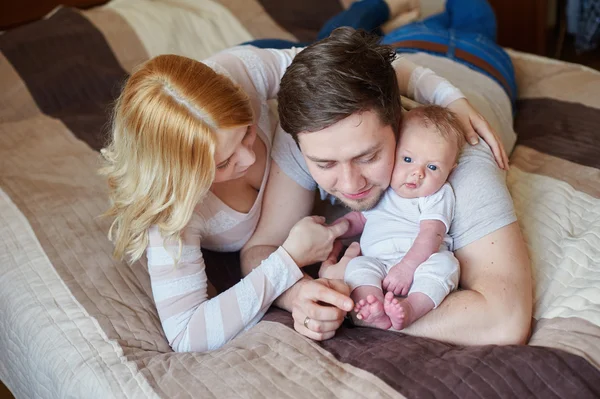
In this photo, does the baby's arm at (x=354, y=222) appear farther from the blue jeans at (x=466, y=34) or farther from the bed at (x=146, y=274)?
the blue jeans at (x=466, y=34)

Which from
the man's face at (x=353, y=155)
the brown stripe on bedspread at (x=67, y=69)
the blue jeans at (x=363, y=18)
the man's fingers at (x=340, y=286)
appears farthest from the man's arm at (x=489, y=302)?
the brown stripe on bedspread at (x=67, y=69)

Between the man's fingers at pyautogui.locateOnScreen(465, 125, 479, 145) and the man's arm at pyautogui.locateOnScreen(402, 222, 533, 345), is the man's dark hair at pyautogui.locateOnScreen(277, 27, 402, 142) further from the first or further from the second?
the man's arm at pyautogui.locateOnScreen(402, 222, 533, 345)

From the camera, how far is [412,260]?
1.28 m

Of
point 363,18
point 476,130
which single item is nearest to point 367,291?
point 476,130

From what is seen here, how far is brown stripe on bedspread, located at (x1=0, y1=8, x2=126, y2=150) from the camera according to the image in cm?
212

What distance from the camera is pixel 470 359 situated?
1153 millimetres

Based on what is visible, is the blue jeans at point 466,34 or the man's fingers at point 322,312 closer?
the man's fingers at point 322,312

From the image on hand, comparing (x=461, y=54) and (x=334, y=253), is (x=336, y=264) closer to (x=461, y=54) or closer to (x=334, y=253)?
(x=334, y=253)

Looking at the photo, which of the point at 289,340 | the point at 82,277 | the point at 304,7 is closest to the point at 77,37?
the point at 304,7

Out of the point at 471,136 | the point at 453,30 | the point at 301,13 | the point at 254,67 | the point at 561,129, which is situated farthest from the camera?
the point at 301,13

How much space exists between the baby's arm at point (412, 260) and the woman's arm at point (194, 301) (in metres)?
0.24

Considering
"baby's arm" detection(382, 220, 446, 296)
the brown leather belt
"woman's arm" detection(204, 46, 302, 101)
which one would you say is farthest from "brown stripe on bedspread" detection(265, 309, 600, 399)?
the brown leather belt

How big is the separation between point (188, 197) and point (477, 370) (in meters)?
0.62

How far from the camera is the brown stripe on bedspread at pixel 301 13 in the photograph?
2.48 metres
